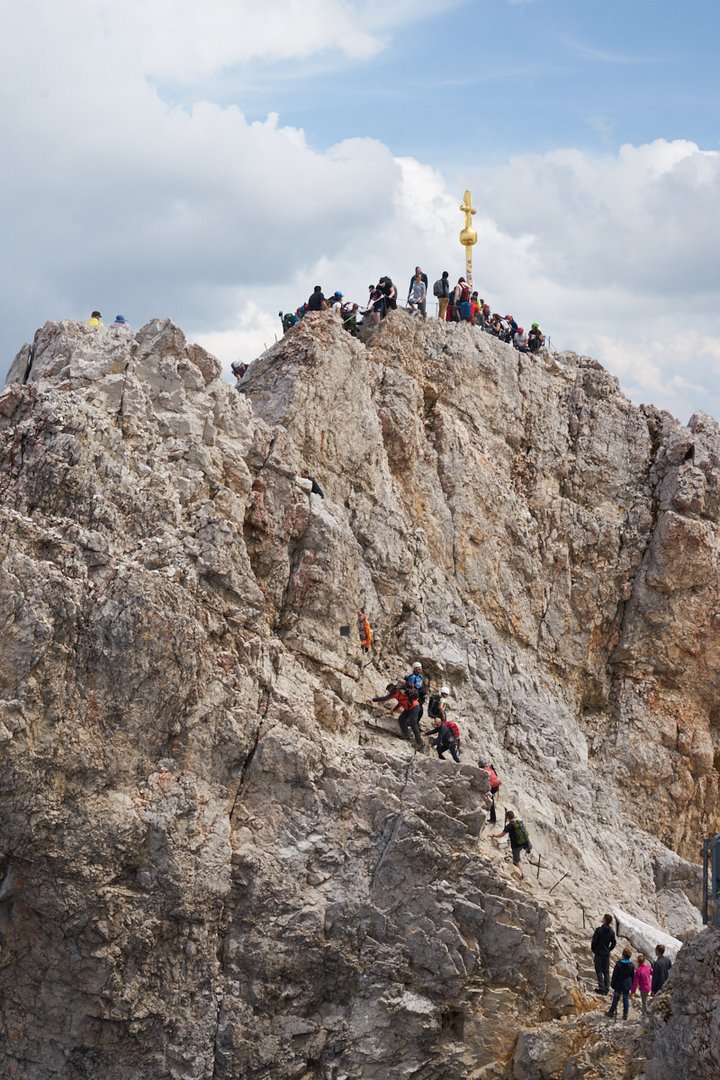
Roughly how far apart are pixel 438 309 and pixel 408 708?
15.1m

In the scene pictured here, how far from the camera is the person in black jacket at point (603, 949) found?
30.4 m

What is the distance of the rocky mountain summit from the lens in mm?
29406

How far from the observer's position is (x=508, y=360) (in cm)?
4341

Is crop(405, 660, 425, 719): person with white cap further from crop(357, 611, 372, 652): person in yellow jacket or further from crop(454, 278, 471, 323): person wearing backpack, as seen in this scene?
crop(454, 278, 471, 323): person wearing backpack

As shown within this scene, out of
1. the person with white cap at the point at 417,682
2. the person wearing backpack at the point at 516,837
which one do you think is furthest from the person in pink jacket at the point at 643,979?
the person with white cap at the point at 417,682

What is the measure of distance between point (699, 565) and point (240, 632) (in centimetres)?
1581

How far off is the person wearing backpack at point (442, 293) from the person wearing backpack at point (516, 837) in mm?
17261

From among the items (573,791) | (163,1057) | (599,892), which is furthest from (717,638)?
(163,1057)

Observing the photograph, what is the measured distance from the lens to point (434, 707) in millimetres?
34438

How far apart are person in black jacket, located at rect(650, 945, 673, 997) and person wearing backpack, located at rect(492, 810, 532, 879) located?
3736mm

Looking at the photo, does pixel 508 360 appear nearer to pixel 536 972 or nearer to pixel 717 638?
pixel 717 638

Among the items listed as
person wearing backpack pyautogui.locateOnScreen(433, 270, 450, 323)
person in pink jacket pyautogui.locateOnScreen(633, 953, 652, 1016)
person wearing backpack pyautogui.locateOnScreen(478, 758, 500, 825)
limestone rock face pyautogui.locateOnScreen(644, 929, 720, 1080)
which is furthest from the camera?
person wearing backpack pyautogui.locateOnScreen(433, 270, 450, 323)

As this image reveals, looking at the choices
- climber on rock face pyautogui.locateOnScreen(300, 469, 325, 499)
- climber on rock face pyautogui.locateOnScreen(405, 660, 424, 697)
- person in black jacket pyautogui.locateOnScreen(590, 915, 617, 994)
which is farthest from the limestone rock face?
climber on rock face pyautogui.locateOnScreen(300, 469, 325, 499)

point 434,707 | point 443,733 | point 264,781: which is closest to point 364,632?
point 434,707
